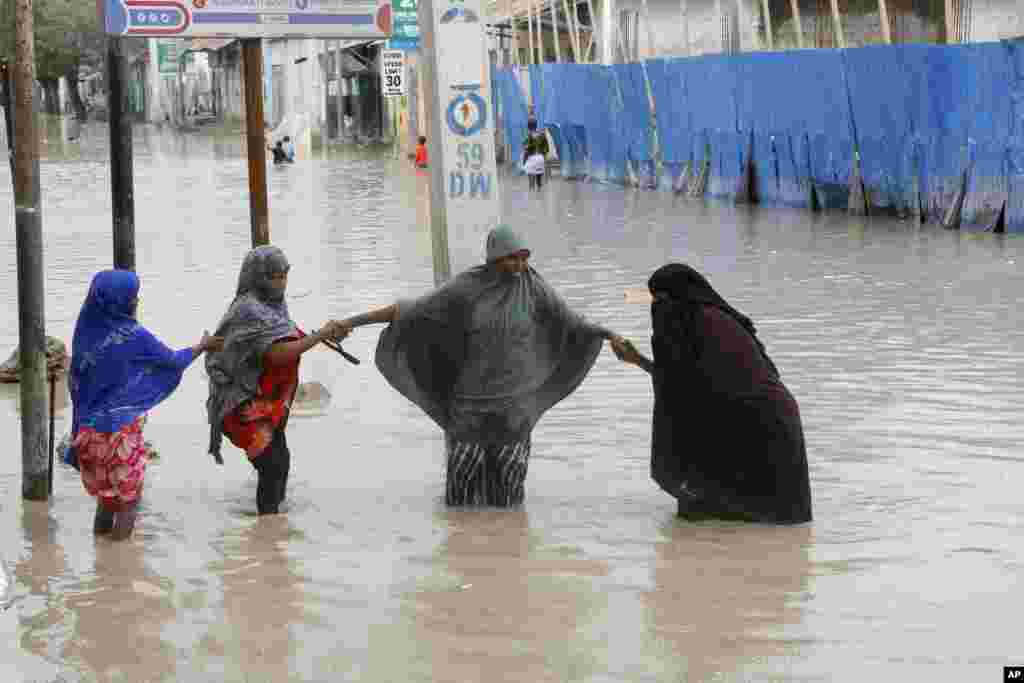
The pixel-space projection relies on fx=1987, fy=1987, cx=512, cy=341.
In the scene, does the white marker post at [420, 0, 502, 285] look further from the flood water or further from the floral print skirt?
the floral print skirt

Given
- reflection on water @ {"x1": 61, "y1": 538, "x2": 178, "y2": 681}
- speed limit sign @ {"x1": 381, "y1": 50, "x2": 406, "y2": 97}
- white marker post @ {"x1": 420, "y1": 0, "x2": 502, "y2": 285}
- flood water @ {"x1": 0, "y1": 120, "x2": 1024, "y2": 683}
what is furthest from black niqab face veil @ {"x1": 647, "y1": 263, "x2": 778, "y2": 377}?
speed limit sign @ {"x1": 381, "y1": 50, "x2": 406, "y2": 97}

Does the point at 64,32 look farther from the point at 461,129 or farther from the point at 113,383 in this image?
the point at 113,383

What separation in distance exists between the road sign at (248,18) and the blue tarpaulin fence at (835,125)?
11.8 metres

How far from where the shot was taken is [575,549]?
7.25 m

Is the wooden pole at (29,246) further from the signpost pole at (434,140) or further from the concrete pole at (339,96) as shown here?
the concrete pole at (339,96)

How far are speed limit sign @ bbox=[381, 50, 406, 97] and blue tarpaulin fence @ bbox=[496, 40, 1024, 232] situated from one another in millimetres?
6434

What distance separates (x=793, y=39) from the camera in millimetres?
32469

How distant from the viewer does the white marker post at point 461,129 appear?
27.9 feet

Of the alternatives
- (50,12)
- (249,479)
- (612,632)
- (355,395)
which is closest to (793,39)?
(355,395)

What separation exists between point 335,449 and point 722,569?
3131 mm

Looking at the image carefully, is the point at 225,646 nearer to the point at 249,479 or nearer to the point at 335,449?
the point at 249,479

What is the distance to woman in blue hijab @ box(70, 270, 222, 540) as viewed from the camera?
7.20 metres

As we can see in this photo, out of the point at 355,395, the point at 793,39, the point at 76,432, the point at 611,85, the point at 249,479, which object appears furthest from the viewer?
the point at 611,85

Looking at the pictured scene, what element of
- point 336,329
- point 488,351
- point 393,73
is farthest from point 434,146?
point 393,73
